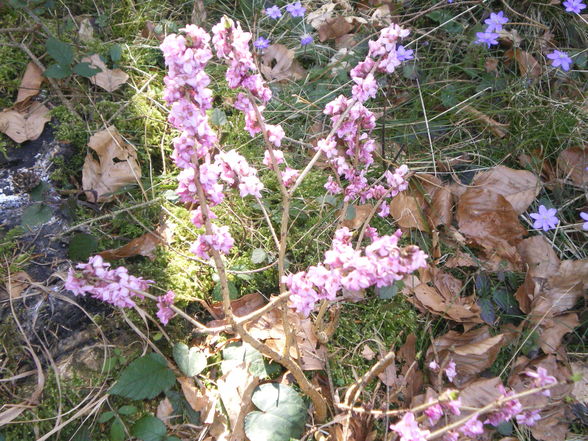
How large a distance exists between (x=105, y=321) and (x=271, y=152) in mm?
1029

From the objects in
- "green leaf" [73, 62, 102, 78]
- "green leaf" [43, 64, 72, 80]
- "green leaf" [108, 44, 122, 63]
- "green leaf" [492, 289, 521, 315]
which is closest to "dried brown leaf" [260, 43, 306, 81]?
"green leaf" [108, 44, 122, 63]

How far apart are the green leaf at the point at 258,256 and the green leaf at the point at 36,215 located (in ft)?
2.92

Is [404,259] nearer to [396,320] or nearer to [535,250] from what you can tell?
[396,320]

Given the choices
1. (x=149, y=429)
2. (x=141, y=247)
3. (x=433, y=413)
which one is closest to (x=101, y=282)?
(x=149, y=429)

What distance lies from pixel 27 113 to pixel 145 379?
→ 1.49 metres

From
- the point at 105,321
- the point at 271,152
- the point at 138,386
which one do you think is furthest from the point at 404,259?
the point at 105,321

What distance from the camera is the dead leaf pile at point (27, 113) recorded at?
2311 millimetres

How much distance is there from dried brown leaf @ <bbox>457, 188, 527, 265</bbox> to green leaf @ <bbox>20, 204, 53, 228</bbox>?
6.33ft

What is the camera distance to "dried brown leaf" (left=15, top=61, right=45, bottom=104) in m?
2.44

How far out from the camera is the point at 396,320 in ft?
7.14

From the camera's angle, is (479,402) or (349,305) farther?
(349,305)

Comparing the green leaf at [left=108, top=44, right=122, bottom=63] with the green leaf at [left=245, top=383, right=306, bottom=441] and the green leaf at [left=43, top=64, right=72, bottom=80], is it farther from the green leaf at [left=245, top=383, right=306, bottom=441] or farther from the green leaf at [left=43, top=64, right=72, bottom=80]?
the green leaf at [left=245, top=383, right=306, bottom=441]

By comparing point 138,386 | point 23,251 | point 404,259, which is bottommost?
point 138,386

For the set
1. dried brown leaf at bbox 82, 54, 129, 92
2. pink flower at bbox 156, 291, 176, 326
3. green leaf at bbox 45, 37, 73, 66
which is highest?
green leaf at bbox 45, 37, 73, 66
